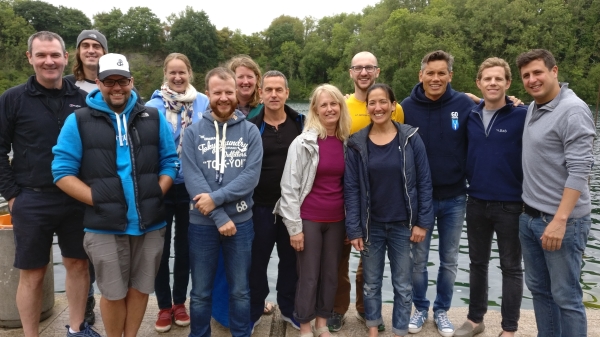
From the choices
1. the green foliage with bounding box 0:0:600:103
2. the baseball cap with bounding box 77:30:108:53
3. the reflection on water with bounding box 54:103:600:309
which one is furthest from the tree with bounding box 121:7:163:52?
the baseball cap with bounding box 77:30:108:53

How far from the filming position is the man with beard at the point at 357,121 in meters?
4.16

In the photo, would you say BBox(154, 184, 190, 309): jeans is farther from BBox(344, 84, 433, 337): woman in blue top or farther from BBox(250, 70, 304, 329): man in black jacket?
BBox(344, 84, 433, 337): woman in blue top

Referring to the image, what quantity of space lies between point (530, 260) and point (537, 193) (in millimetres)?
546

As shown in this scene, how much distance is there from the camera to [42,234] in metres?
3.46

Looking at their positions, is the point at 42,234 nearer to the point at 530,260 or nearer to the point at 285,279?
the point at 285,279

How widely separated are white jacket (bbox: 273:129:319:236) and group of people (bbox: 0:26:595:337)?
0.05ft

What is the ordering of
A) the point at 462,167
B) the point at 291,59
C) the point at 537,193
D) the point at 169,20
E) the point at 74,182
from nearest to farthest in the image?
the point at 74,182 < the point at 537,193 < the point at 462,167 < the point at 291,59 < the point at 169,20

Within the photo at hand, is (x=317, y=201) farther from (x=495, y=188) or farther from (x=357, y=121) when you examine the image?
(x=495, y=188)

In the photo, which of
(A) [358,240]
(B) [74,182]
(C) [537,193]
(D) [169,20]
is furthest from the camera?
(D) [169,20]

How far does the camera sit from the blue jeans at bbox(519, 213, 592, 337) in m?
3.29

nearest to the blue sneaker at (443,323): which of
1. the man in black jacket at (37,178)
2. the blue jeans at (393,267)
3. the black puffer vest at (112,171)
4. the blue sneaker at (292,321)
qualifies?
the blue jeans at (393,267)

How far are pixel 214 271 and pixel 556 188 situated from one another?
260 centimetres

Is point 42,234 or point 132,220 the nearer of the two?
point 132,220

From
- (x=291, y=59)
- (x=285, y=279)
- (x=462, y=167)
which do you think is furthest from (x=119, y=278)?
(x=291, y=59)
